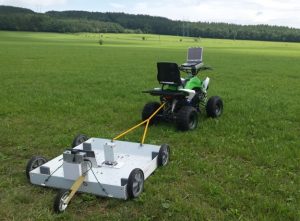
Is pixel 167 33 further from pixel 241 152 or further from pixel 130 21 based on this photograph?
pixel 241 152

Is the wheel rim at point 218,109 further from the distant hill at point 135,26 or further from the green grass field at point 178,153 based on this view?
the distant hill at point 135,26

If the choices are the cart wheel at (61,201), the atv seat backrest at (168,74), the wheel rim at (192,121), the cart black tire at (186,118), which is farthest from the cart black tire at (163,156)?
the atv seat backrest at (168,74)

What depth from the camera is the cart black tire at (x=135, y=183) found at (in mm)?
5371

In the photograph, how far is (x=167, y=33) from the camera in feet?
486

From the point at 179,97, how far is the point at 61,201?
472cm

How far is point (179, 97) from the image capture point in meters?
9.22

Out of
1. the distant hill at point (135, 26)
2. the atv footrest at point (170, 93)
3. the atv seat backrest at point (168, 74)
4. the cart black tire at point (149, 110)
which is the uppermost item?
the atv seat backrest at point (168, 74)

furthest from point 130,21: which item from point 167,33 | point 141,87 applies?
point 141,87

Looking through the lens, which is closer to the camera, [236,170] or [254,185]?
[254,185]

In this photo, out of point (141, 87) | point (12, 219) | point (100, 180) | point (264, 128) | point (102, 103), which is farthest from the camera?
point (141, 87)

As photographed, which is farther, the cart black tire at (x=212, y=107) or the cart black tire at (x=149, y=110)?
the cart black tire at (x=212, y=107)

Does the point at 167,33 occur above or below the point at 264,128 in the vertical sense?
below

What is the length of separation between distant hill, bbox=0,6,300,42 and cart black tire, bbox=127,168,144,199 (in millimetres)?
126555

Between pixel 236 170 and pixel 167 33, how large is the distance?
475ft
